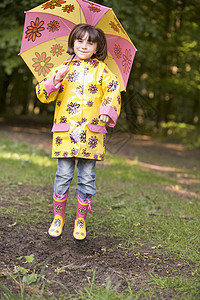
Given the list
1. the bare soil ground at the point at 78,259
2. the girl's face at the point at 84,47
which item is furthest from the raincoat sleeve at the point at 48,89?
the bare soil ground at the point at 78,259

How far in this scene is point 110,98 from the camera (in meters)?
2.67

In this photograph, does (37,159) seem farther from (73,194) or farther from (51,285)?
(51,285)

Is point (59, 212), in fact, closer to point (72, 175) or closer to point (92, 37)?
point (72, 175)

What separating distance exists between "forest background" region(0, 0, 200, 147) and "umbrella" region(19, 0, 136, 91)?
3.71 m

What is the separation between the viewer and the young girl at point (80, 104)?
271 cm

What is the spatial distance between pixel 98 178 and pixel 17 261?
3.03 metres

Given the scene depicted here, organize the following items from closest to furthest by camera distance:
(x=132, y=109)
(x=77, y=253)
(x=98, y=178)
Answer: (x=77, y=253), (x=98, y=178), (x=132, y=109)

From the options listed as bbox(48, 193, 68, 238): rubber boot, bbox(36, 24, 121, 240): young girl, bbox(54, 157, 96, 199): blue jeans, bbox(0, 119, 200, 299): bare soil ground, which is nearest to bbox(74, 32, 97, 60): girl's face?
bbox(36, 24, 121, 240): young girl

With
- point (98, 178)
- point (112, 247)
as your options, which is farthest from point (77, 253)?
point (98, 178)

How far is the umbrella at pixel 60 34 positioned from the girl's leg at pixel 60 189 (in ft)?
2.53

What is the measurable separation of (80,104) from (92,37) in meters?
0.53

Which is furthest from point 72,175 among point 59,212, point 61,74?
point 61,74

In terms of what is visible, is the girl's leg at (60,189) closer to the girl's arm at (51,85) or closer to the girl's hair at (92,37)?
the girl's arm at (51,85)

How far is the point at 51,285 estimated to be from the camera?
84.1 inches
